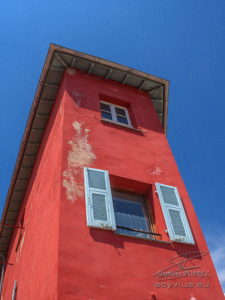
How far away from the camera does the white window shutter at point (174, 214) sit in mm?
6074

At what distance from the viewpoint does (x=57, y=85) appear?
34.3ft

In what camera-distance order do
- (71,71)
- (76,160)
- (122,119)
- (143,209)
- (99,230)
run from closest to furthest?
(99,230)
(76,160)
(143,209)
(122,119)
(71,71)

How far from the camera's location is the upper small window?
935 centimetres

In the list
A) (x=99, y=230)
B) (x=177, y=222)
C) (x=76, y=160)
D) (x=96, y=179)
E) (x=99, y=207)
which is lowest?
(x=99, y=230)

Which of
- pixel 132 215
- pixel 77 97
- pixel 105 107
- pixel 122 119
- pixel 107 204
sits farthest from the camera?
pixel 105 107

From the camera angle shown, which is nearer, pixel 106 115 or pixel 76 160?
pixel 76 160

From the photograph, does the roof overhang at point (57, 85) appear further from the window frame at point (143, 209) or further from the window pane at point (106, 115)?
the window frame at point (143, 209)

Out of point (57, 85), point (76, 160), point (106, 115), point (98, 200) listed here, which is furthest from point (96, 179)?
point (57, 85)

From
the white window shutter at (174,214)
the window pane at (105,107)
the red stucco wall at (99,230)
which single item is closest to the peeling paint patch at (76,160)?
the red stucco wall at (99,230)

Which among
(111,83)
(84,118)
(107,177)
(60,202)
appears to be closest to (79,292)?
(60,202)

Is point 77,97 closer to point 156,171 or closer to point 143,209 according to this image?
point 156,171

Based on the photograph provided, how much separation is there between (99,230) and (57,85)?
6.31 meters

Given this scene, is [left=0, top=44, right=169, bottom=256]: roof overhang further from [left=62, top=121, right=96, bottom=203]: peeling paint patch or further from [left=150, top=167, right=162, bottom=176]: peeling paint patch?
[left=150, top=167, right=162, bottom=176]: peeling paint patch

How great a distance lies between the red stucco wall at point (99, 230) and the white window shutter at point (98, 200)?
119mm
